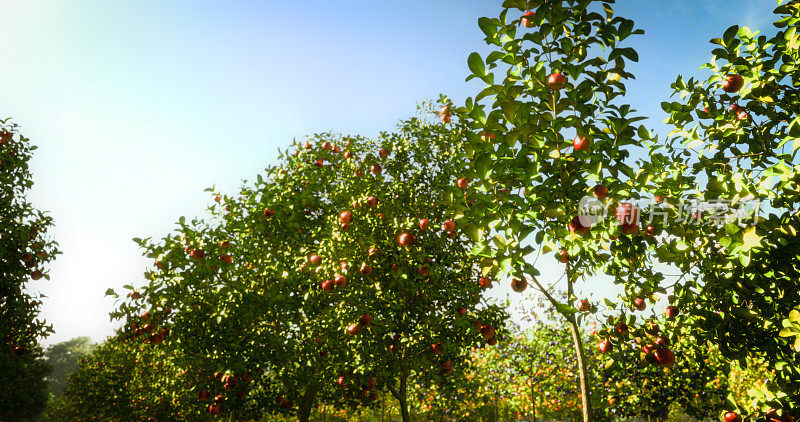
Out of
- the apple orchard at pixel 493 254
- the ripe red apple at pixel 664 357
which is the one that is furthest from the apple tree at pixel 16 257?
the ripe red apple at pixel 664 357

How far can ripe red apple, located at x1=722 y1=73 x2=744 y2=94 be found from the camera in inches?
171

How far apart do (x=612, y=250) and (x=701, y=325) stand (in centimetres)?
130

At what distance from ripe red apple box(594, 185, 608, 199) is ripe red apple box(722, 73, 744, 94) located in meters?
2.66

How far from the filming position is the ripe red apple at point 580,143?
3.19 m

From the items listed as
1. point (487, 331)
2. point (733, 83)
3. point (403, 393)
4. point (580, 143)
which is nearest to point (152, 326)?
point (403, 393)

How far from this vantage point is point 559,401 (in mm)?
17891

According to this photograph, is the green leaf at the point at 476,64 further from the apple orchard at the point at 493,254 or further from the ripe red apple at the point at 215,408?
the ripe red apple at the point at 215,408

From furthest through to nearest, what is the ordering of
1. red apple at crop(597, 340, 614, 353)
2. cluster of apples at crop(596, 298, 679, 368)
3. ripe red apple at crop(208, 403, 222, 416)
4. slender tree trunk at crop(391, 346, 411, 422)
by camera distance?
ripe red apple at crop(208, 403, 222, 416) → slender tree trunk at crop(391, 346, 411, 422) → red apple at crop(597, 340, 614, 353) → cluster of apples at crop(596, 298, 679, 368)

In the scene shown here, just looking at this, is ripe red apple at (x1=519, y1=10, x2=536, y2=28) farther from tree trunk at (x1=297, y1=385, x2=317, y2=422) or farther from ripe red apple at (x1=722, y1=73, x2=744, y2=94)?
tree trunk at (x1=297, y1=385, x2=317, y2=422)

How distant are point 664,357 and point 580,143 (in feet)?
8.80

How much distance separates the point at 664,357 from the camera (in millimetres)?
4027

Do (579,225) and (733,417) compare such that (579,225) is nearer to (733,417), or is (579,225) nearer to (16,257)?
(733,417)

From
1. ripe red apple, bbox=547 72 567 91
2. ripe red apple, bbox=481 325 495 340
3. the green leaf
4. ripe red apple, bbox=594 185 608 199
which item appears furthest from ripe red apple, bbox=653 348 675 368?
ripe red apple, bbox=481 325 495 340

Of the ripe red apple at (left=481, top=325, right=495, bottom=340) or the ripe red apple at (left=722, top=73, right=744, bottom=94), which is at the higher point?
the ripe red apple at (left=722, top=73, right=744, bottom=94)
